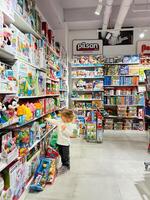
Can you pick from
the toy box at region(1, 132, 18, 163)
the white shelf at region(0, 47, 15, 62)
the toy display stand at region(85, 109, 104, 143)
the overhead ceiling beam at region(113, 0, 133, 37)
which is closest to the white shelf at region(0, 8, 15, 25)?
the white shelf at region(0, 47, 15, 62)

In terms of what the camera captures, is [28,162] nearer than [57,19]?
Yes

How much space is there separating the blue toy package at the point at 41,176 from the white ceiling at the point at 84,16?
4.62m

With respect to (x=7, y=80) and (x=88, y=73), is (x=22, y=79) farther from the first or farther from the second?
(x=88, y=73)

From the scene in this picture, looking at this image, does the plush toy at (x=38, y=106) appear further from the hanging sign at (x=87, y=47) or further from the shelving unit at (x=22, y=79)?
the hanging sign at (x=87, y=47)

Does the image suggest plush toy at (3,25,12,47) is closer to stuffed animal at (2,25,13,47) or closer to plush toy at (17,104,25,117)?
stuffed animal at (2,25,13,47)

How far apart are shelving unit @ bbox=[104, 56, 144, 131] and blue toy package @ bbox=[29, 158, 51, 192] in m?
4.99

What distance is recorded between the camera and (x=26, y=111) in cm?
290

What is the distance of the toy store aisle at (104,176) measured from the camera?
2.96 metres

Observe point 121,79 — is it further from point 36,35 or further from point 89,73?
point 36,35

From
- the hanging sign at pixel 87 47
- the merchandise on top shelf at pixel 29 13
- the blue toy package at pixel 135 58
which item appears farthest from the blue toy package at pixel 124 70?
the merchandise on top shelf at pixel 29 13

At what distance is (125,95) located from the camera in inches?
319

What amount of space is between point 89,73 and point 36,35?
15.3 ft

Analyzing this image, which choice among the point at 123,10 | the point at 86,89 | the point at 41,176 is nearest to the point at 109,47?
the point at 86,89

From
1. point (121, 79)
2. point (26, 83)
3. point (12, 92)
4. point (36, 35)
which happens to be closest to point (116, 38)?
point (121, 79)
